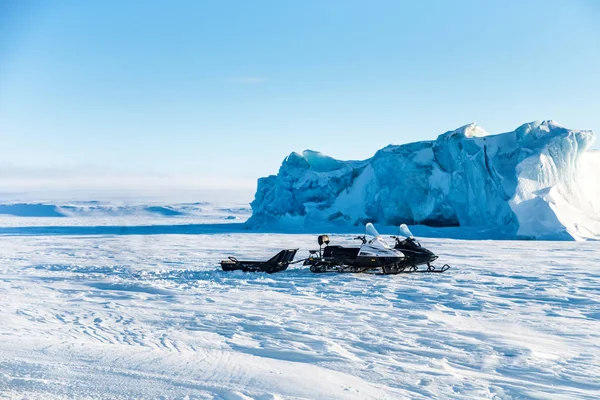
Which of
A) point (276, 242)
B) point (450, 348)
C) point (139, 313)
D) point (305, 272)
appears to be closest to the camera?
point (450, 348)

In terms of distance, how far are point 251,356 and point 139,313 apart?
8.81 ft

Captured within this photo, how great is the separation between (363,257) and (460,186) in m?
15.9

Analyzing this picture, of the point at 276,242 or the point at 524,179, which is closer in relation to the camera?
the point at 276,242

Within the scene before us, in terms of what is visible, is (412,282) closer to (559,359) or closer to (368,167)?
(559,359)

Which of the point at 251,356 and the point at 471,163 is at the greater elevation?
the point at 471,163

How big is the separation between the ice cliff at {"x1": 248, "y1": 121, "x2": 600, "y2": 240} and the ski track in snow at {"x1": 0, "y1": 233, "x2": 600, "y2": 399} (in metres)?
11.2

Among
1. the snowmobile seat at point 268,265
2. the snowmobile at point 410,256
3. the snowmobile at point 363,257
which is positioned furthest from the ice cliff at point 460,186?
the snowmobile seat at point 268,265

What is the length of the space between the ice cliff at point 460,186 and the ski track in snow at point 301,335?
36.7ft

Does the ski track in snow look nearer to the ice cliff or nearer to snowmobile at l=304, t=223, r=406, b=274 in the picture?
snowmobile at l=304, t=223, r=406, b=274

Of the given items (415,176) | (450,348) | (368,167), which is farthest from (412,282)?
(368,167)

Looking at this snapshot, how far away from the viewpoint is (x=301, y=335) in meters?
5.65

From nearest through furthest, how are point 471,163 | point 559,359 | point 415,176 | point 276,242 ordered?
point 559,359
point 276,242
point 471,163
point 415,176

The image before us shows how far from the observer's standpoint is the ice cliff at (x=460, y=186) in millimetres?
21406

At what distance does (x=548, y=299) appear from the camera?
777cm
